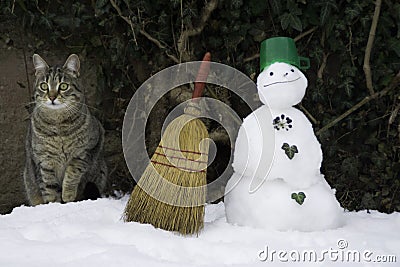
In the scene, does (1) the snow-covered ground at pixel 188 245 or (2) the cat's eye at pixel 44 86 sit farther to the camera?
(2) the cat's eye at pixel 44 86

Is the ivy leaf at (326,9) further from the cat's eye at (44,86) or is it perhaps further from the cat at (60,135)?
the cat's eye at (44,86)

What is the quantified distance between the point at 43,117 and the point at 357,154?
4.66ft

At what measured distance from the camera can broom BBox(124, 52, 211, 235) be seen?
1.64m

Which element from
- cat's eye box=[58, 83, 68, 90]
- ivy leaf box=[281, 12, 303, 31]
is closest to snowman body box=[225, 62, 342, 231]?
ivy leaf box=[281, 12, 303, 31]

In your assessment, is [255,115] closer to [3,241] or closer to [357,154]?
[3,241]

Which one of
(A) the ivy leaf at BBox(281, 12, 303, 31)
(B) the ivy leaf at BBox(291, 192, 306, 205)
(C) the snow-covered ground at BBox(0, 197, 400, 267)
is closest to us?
(C) the snow-covered ground at BBox(0, 197, 400, 267)

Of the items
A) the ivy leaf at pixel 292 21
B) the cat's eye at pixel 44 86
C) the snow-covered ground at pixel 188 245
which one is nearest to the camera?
the snow-covered ground at pixel 188 245

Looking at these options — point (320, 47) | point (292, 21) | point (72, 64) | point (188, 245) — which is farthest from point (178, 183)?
point (320, 47)

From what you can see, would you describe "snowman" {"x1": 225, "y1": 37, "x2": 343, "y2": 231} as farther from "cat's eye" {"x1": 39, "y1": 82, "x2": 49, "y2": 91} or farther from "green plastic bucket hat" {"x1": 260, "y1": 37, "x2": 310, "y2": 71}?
"cat's eye" {"x1": 39, "y1": 82, "x2": 49, "y2": 91}

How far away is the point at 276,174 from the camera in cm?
165

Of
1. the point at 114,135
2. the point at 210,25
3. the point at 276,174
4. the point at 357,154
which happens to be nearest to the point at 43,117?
the point at 114,135

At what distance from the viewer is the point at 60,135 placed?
242 cm

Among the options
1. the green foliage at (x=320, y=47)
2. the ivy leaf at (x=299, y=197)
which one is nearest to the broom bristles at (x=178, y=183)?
the ivy leaf at (x=299, y=197)

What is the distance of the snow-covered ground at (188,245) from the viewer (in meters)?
1.46
